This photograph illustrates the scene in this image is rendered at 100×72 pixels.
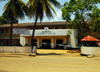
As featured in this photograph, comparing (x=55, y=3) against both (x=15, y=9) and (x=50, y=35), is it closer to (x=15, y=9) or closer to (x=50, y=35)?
(x=15, y=9)

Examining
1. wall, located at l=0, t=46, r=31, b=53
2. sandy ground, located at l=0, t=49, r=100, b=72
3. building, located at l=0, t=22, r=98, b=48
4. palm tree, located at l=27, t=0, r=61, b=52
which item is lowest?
sandy ground, located at l=0, t=49, r=100, b=72

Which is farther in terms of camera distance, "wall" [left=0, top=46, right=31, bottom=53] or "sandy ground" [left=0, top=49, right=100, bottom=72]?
"wall" [left=0, top=46, right=31, bottom=53]

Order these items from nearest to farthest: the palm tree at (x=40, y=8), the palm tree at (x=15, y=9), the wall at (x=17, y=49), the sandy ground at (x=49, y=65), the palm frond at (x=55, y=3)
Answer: the sandy ground at (x=49, y=65), the palm tree at (x=40, y=8), the wall at (x=17, y=49), the palm frond at (x=55, y=3), the palm tree at (x=15, y=9)

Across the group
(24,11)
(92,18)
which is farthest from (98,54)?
(24,11)

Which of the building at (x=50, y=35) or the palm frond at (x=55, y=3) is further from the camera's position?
the building at (x=50, y=35)

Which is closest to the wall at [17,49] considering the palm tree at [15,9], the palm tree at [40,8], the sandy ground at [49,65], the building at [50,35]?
the palm tree at [40,8]

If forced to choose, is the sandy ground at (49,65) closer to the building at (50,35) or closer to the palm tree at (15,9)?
the palm tree at (15,9)

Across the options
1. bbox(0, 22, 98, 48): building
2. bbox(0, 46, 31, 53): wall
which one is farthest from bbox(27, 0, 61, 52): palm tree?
bbox(0, 22, 98, 48): building

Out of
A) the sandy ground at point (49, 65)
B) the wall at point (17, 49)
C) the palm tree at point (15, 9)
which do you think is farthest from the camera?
the palm tree at point (15, 9)

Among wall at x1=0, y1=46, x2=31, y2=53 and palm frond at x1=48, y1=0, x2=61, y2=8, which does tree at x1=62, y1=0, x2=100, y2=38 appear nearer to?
palm frond at x1=48, y1=0, x2=61, y2=8

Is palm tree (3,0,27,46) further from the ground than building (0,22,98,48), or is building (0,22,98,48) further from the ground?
palm tree (3,0,27,46)

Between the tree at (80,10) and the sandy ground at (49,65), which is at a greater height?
the tree at (80,10)

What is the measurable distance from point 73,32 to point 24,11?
33.9 feet

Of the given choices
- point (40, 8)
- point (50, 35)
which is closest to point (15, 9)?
point (40, 8)
